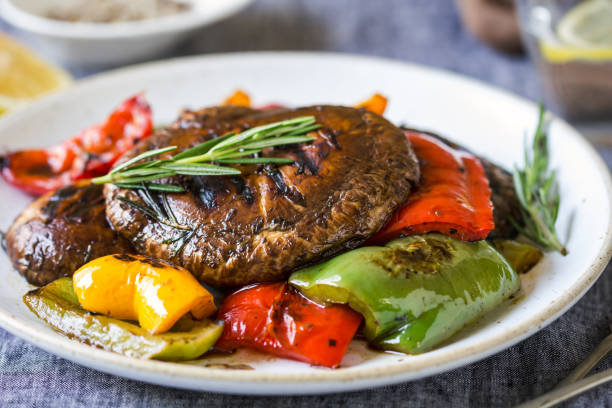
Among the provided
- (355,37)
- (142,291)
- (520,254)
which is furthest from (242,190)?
(355,37)

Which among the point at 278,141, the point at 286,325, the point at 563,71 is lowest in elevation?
the point at 286,325

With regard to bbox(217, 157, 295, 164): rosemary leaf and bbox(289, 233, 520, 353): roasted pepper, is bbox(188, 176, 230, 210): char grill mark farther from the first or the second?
bbox(289, 233, 520, 353): roasted pepper

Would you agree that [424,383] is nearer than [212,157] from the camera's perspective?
Yes

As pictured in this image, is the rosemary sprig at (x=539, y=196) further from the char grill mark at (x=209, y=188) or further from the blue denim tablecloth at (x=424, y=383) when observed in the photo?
the char grill mark at (x=209, y=188)

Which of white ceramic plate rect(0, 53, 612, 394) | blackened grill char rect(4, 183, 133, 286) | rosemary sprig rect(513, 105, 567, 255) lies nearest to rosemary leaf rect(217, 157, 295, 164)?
blackened grill char rect(4, 183, 133, 286)

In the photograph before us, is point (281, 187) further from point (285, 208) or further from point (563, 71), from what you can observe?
point (563, 71)

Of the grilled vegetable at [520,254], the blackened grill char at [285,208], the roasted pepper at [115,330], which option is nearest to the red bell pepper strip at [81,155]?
the blackened grill char at [285,208]

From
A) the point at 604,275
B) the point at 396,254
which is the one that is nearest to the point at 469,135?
the point at 604,275

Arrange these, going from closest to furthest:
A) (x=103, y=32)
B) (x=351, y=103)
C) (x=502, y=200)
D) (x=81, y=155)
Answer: (x=502, y=200) → (x=81, y=155) → (x=351, y=103) → (x=103, y=32)
